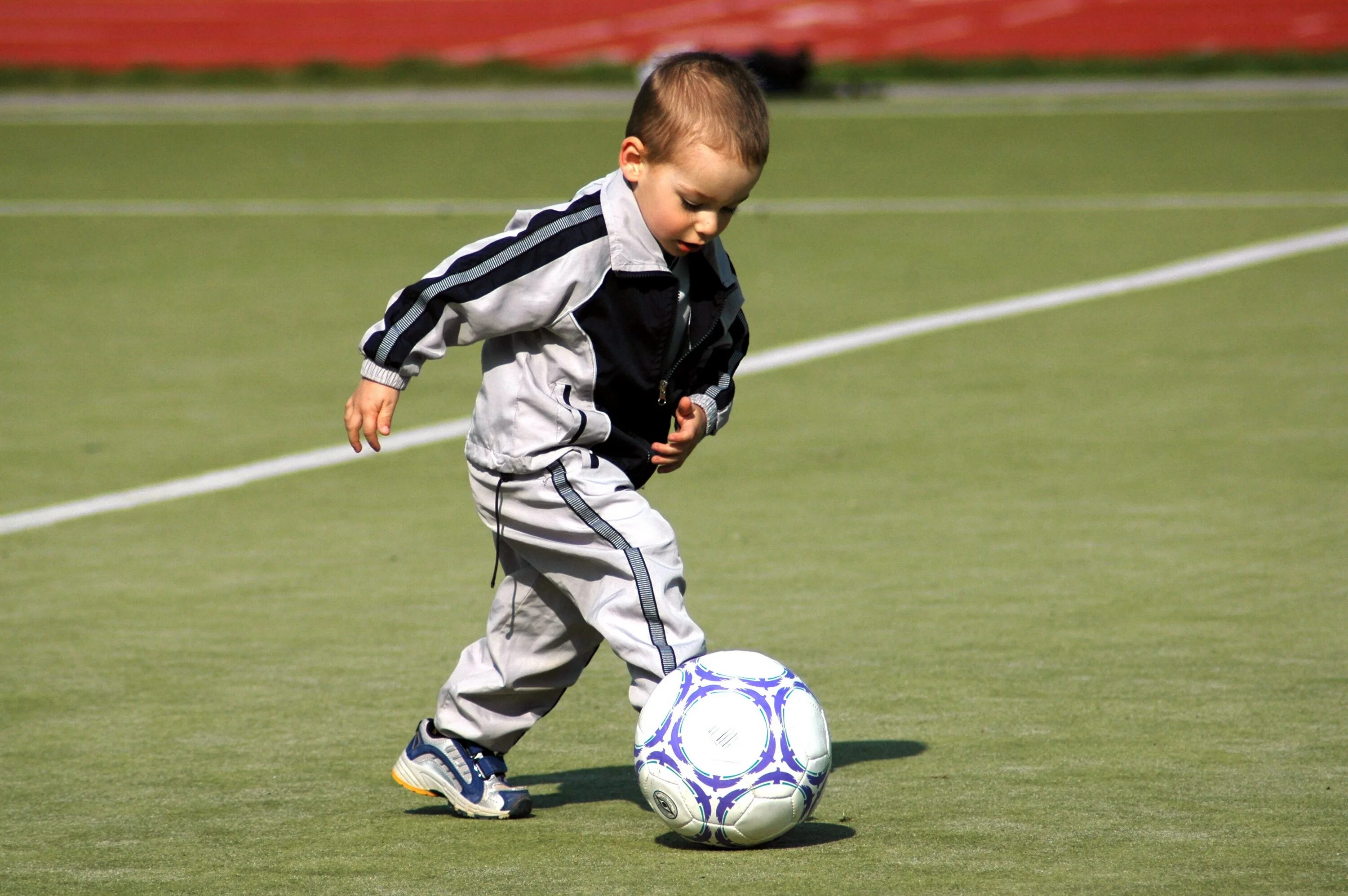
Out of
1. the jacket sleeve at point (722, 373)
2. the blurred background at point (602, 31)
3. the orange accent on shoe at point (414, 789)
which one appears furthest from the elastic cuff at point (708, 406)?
the blurred background at point (602, 31)

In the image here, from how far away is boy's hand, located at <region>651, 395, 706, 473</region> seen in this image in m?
3.67

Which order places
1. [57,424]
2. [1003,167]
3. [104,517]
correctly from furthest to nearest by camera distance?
[1003,167] → [57,424] → [104,517]

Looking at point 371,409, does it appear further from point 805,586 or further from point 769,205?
point 769,205

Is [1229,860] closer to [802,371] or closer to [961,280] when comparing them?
[802,371]

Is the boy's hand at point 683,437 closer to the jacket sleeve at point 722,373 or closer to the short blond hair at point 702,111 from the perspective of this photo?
the jacket sleeve at point 722,373

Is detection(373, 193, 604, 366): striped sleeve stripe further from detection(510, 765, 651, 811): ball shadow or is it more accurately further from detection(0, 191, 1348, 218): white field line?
detection(0, 191, 1348, 218): white field line

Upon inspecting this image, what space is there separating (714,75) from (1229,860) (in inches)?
68.1

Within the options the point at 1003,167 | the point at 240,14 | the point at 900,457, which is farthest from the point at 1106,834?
the point at 240,14

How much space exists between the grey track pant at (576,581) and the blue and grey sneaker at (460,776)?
0.19 feet

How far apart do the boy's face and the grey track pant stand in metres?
0.46

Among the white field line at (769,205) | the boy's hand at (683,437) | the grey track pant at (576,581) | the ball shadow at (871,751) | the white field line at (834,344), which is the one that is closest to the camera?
the grey track pant at (576,581)

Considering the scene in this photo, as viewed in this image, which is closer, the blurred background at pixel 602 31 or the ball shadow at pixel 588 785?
the ball shadow at pixel 588 785

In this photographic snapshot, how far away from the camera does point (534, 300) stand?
137 inches

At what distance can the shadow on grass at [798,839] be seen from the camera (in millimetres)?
3510
